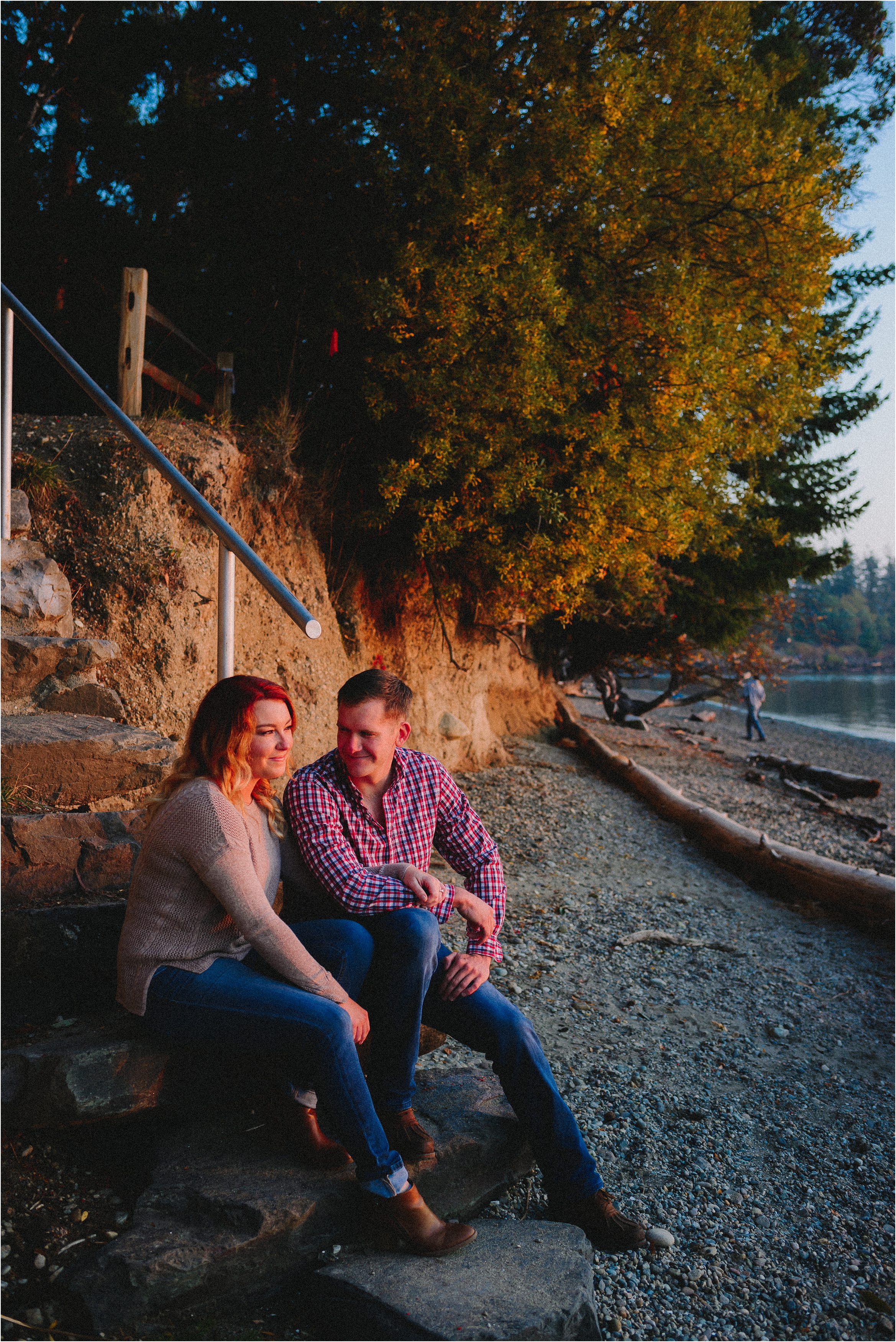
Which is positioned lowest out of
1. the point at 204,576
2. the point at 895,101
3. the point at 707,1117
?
the point at 707,1117

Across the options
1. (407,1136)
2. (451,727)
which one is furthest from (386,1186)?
(451,727)

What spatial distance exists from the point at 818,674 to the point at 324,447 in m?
75.5

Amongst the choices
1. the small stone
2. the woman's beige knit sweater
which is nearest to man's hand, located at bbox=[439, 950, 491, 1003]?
the woman's beige knit sweater

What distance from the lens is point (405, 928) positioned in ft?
7.82

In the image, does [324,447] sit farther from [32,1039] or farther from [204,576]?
[32,1039]

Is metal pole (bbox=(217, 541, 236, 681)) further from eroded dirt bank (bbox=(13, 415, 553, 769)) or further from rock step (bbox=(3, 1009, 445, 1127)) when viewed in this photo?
eroded dirt bank (bbox=(13, 415, 553, 769))

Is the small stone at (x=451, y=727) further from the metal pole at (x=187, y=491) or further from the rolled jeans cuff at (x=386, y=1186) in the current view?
the rolled jeans cuff at (x=386, y=1186)

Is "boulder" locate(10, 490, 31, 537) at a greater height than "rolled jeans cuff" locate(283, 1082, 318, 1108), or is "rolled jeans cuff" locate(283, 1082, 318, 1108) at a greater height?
"boulder" locate(10, 490, 31, 537)

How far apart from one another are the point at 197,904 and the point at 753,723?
976 inches

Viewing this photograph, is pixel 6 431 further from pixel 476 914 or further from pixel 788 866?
pixel 788 866

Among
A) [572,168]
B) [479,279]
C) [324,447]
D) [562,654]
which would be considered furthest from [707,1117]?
[562,654]

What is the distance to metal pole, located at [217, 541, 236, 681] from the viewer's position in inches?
122

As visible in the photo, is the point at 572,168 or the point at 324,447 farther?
the point at 324,447

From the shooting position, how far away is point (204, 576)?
5211mm
